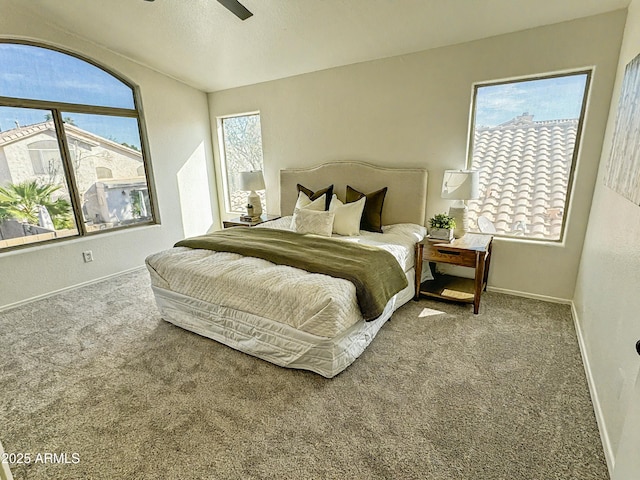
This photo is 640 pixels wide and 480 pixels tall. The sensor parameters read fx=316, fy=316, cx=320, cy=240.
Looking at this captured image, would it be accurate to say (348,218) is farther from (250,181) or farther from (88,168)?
(88,168)

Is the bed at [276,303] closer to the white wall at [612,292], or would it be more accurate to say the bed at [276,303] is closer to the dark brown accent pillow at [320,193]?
the dark brown accent pillow at [320,193]

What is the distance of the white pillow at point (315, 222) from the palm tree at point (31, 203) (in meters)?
2.72

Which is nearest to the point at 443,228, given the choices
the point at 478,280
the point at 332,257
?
the point at 478,280

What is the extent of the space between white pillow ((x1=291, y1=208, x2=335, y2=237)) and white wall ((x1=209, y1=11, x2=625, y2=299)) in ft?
3.44

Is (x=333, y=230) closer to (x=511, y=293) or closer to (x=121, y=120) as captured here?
(x=511, y=293)

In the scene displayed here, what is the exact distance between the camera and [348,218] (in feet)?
10.8

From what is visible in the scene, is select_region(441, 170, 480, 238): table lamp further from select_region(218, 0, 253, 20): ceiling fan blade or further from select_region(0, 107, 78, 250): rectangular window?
select_region(0, 107, 78, 250): rectangular window

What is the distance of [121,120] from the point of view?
4.07 meters

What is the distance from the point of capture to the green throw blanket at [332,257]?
215 centimetres

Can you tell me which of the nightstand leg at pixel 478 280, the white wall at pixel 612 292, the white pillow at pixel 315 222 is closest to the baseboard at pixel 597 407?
the white wall at pixel 612 292

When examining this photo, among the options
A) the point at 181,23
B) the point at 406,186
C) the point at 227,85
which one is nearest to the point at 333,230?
the point at 406,186

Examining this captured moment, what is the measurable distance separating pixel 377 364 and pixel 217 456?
3.64 feet

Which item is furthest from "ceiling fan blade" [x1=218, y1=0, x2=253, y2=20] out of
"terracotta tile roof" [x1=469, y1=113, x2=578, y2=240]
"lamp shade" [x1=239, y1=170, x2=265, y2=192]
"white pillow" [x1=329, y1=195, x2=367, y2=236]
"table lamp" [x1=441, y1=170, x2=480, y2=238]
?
"terracotta tile roof" [x1=469, y1=113, x2=578, y2=240]

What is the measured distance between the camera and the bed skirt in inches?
79.3
